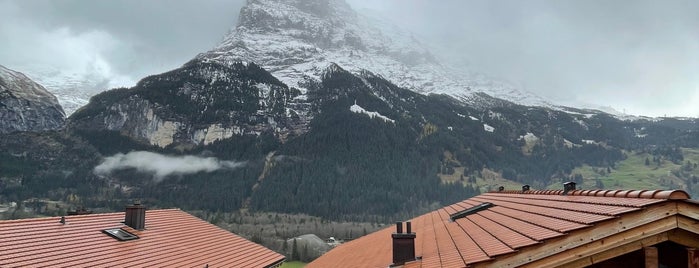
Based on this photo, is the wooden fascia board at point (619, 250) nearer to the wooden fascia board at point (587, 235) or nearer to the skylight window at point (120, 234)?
the wooden fascia board at point (587, 235)

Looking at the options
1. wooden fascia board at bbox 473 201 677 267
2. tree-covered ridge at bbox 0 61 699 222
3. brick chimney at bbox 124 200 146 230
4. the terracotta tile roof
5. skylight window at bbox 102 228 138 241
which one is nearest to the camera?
wooden fascia board at bbox 473 201 677 267

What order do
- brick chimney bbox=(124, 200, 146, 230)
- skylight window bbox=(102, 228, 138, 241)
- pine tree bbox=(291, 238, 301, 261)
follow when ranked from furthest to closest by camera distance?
pine tree bbox=(291, 238, 301, 261), brick chimney bbox=(124, 200, 146, 230), skylight window bbox=(102, 228, 138, 241)

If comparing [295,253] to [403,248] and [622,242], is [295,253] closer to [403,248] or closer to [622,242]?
[403,248]

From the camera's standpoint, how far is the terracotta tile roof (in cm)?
1326

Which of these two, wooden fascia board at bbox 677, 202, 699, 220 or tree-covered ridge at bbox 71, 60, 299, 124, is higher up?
tree-covered ridge at bbox 71, 60, 299, 124

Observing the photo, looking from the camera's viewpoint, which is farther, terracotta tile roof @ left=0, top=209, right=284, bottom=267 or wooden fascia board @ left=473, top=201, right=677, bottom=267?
terracotta tile roof @ left=0, top=209, right=284, bottom=267

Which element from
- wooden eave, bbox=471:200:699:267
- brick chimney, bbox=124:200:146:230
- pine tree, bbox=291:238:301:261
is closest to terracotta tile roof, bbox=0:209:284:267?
brick chimney, bbox=124:200:146:230

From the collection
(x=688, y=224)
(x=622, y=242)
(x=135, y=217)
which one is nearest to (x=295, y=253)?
(x=135, y=217)

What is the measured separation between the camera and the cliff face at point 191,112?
18762 cm

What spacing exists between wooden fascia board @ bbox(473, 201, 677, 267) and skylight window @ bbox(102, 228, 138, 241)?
14.1 metres

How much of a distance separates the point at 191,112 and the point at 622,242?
19721cm

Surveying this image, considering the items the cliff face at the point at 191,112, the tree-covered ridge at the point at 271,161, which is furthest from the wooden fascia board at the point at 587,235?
the cliff face at the point at 191,112

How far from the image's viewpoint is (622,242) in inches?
211

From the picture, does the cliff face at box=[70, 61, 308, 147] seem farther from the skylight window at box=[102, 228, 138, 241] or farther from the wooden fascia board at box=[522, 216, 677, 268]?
the wooden fascia board at box=[522, 216, 677, 268]
